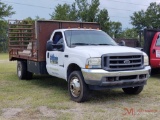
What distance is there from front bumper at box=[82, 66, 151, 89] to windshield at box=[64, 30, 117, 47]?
1330 millimetres

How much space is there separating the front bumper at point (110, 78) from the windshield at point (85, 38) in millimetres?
1330

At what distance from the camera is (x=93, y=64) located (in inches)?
247

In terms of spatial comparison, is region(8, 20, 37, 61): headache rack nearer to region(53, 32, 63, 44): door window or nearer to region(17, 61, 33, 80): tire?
region(17, 61, 33, 80): tire

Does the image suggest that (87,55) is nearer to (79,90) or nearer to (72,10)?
(79,90)

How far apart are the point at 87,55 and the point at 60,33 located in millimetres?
1937

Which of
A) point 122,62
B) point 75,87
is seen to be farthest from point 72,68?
point 122,62

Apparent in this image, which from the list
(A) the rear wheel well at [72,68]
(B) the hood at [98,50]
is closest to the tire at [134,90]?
(B) the hood at [98,50]

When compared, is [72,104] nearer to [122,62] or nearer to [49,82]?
[122,62]

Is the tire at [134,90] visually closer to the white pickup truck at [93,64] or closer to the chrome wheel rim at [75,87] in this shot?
the white pickup truck at [93,64]

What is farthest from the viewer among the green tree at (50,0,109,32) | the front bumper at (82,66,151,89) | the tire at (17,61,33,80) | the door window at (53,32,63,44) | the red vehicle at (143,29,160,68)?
the green tree at (50,0,109,32)

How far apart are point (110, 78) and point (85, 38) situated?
1.80m

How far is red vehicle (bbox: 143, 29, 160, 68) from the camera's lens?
1027cm

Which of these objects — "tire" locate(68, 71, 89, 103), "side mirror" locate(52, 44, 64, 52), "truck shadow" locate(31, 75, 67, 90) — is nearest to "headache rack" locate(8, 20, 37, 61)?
"truck shadow" locate(31, 75, 67, 90)

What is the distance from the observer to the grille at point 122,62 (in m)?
6.29
